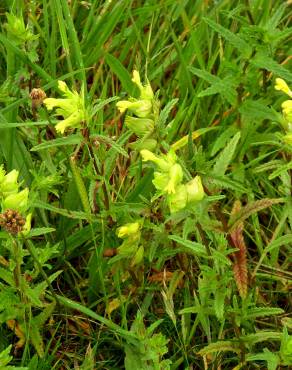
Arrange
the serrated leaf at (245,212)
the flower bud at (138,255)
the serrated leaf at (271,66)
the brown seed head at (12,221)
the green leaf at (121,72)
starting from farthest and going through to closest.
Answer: the green leaf at (121,72), the serrated leaf at (271,66), the flower bud at (138,255), the serrated leaf at (245,212), the brown seed head at (12,221)

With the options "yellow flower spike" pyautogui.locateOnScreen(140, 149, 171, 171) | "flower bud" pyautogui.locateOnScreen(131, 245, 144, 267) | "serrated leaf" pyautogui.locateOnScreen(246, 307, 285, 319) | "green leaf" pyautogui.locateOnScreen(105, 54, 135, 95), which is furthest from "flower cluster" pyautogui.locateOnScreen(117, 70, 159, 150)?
"green leaf" pyautogui.locateOnScreen(105, 54, 135, 95)

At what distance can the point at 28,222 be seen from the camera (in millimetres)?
1659

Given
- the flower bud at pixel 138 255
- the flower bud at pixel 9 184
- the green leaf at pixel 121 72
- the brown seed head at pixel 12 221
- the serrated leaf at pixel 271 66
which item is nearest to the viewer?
the brown seed head at pixel 12 221

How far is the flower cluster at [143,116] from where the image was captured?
1641mm

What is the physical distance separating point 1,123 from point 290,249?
3.04ft

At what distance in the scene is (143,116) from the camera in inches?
65.1

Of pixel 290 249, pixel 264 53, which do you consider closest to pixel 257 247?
pixel 290 249

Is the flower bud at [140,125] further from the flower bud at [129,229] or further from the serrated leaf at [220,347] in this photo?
the serrated leaf at [220,347]

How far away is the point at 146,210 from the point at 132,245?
102mm

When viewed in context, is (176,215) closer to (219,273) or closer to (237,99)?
(219,273)

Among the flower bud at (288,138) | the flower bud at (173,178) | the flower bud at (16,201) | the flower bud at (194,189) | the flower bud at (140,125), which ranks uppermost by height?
the flower bud at (140,125)

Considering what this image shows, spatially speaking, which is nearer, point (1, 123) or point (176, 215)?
point (176, 215)

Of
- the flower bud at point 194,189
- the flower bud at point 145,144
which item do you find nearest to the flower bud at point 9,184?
the flower bud at point 145,144

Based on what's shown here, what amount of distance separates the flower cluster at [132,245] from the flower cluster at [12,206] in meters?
0.26
